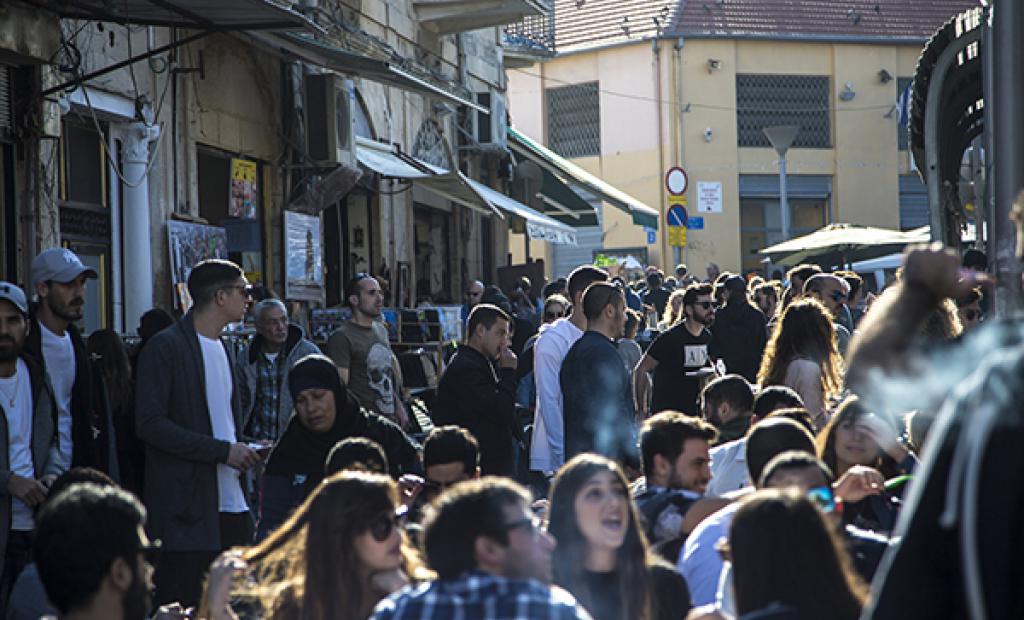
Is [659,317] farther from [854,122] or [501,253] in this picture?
[854,122]

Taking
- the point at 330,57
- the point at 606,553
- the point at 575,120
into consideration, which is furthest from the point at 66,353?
the point at 575,120

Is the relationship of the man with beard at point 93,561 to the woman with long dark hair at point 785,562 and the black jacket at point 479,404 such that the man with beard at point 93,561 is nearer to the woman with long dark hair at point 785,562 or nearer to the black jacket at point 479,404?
the woman with long dark hair at point 785,562

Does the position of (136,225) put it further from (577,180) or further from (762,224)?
(762,224)

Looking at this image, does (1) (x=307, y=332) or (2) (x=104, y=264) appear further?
(1) (x=307, y=332)

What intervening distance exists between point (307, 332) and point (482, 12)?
30.7 ft

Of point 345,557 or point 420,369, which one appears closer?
point 345,557

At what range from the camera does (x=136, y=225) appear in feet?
44.0

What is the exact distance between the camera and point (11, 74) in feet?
36.1

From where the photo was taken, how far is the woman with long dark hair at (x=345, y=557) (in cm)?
482

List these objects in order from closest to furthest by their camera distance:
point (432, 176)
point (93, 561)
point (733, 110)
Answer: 1. point (93, 561)
2. point (432, 176)
3. point (733, 110)

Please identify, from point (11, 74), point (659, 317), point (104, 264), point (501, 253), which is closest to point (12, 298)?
point (11, 74)

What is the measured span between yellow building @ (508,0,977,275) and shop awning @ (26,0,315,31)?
2906 centimetres

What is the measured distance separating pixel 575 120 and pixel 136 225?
30390 mm

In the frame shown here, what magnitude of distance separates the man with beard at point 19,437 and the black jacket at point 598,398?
9.77 ft
